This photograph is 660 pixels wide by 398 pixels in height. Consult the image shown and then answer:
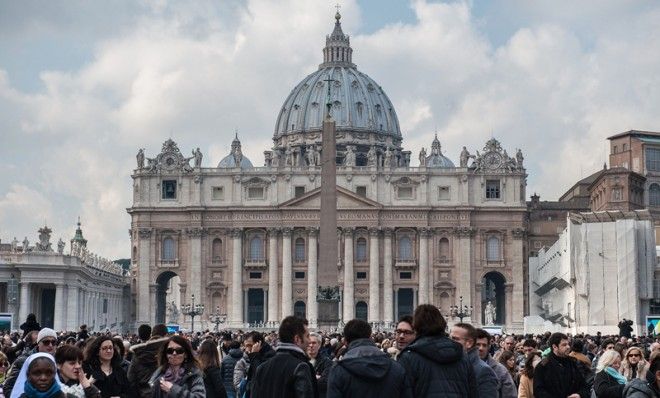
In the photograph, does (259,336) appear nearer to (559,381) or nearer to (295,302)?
(559,381)

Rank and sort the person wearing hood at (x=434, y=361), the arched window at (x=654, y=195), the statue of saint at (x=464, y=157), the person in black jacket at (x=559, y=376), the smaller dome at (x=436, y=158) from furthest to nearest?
the smaller dome at (x=436, y=158)
the statue of saint at (x=464, y=157)
the arched window at (x=654, y=195)
the person in black jacket at (x=559, y=376)
the person wearing hood at (x=434, y=361)

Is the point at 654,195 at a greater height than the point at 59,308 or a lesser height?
greater

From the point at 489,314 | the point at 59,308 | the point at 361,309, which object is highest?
the point at 361,309

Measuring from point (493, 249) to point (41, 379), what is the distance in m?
102

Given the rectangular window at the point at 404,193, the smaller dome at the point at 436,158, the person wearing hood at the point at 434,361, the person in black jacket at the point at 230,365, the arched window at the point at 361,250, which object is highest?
the smaller dome at the point at 436,158

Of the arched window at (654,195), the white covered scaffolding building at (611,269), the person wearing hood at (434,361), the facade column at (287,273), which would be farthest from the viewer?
the arched window at (654,195)

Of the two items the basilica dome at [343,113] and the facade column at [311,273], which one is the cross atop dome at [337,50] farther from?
the facade column at [311,273]

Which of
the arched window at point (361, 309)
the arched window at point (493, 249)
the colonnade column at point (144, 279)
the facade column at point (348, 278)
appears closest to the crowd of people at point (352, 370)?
the facade column at point (348, 278)

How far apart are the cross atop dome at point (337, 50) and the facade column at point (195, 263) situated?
4284 cm

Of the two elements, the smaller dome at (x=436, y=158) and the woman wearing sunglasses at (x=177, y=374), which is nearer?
the woman wearing sunglasses at (x=177, y=374)

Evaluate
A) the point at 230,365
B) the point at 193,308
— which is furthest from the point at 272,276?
the point at 230,365

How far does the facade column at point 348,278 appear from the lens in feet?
357

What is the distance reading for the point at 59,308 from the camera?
83812mm

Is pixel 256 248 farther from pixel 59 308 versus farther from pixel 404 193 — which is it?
pixel 59 308
